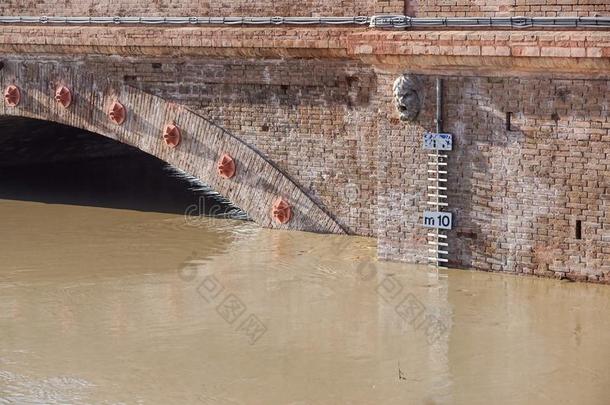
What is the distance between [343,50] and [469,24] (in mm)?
1709

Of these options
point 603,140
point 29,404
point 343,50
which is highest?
point 343,50

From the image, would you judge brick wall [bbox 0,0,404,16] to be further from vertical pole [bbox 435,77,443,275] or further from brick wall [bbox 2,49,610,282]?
vertical pole [bbox 435,77,443,275]

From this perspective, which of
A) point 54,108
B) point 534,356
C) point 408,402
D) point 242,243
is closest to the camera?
point 408,402

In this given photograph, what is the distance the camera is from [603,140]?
491 inches

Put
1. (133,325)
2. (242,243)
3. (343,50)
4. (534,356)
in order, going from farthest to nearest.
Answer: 1. (242,243)
2. (343,50)
3. (133,325)
4. (534,356)

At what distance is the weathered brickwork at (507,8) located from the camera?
12.3 m

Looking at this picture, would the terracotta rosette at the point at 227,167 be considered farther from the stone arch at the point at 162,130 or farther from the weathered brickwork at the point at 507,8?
the weathered brickwork at the point at 507,8

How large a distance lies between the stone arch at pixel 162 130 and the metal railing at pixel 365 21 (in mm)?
602

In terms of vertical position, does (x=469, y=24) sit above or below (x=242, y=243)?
above

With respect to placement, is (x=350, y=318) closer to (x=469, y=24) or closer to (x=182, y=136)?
(x=469, y=24)

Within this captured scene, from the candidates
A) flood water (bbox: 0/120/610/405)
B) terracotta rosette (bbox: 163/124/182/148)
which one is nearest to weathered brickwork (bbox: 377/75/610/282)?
flood water (bbox: 0/120/610/405)

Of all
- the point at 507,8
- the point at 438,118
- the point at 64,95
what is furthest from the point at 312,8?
the point at 64,95

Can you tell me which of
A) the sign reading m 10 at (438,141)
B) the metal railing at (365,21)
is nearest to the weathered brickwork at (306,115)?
the metal railing at (365,21)

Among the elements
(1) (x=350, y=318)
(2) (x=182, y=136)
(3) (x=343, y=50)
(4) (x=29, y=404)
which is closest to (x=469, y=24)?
(3) (x=343, y=50)
